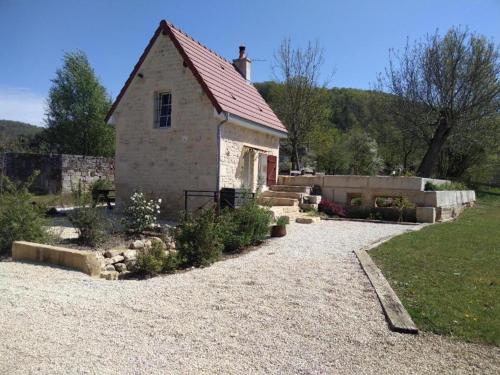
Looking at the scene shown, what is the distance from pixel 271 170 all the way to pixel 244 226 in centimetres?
728

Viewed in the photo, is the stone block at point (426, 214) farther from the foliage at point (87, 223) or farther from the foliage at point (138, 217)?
the foliage at point (87, 223)

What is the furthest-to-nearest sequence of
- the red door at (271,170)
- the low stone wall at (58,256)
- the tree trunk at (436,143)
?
the tree trunk at (436,143), the red door at (271,170), the low stone wall at (58,256)

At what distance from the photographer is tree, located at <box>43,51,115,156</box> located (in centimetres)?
2664

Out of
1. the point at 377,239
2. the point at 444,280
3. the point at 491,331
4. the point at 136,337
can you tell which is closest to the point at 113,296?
the point at 136,337

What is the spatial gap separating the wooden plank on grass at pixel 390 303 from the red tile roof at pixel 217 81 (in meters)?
7.14

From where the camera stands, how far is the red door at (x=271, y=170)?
15.1 meters

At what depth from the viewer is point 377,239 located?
9.05m

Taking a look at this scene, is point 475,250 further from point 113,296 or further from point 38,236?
point 38,236

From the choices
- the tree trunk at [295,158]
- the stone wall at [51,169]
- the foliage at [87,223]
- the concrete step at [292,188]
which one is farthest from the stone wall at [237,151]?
the tree trunk at [295,158]

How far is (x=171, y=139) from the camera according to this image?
41.4 ft

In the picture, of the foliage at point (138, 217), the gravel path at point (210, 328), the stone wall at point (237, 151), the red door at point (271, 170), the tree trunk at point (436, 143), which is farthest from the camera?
the tree trunk at point (436, 143)

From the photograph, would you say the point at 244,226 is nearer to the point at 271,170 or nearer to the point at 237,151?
the point at 237,151

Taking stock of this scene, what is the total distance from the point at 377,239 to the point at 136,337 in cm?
679

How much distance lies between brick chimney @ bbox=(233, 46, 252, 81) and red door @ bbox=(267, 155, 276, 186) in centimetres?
410
